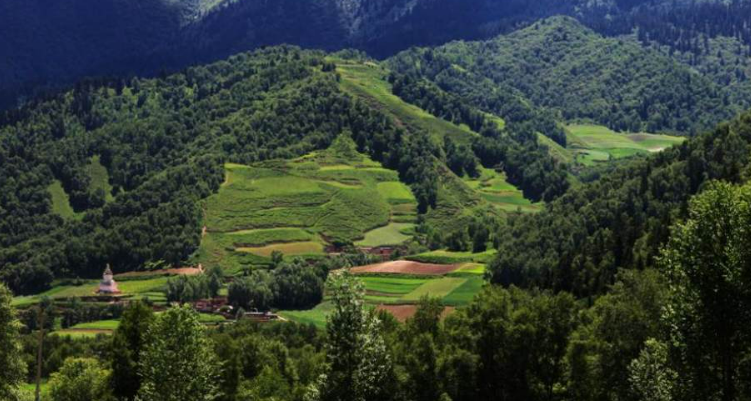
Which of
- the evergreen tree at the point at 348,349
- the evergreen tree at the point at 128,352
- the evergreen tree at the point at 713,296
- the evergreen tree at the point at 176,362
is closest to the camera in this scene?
the evergreen tree at the point at 713,296

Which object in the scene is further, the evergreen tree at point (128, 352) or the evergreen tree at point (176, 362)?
the evergreen tree at point (128, 352)

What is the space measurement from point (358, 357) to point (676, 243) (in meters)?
26.3

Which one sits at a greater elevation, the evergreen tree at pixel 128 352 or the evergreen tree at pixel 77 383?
the evergreen tree at pixel 128 352

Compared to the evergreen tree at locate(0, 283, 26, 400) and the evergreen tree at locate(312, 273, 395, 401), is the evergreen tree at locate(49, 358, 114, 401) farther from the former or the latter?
the evergreen tree at locate(312, 273, 395, 401)

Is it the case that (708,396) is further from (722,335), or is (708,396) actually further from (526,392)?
A: (526,392)

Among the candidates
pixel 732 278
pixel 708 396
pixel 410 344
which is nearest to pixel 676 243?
pixel 732 278

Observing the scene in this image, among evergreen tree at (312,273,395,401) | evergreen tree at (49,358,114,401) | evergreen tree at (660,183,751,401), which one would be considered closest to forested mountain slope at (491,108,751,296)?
evergreen tree at (312,273,395,401)

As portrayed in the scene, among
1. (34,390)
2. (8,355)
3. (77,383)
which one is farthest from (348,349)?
(34,390)

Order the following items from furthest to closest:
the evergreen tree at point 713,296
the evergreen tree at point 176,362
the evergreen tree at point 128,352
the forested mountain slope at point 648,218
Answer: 1. the forested mountain slope at point 648,218
2. the evergreen tree at point 128,352
3. the evergreen tree at point 176,362
4. the evergreen tree at point 713,296

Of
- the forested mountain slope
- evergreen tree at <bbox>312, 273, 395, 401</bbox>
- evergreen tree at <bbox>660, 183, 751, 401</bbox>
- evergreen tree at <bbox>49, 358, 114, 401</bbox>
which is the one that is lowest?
evergreen tree at <bbox>49, 358, 114, 401</bbox>

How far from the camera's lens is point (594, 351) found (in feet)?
314

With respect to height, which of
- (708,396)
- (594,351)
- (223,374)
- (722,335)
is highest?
(722,335)

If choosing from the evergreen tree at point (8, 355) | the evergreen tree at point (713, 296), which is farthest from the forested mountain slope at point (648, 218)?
the evergreen tree at point (8, 355)

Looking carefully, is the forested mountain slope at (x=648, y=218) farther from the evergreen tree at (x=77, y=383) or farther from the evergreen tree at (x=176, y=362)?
the evergreen tree at (x=77, y=383)
